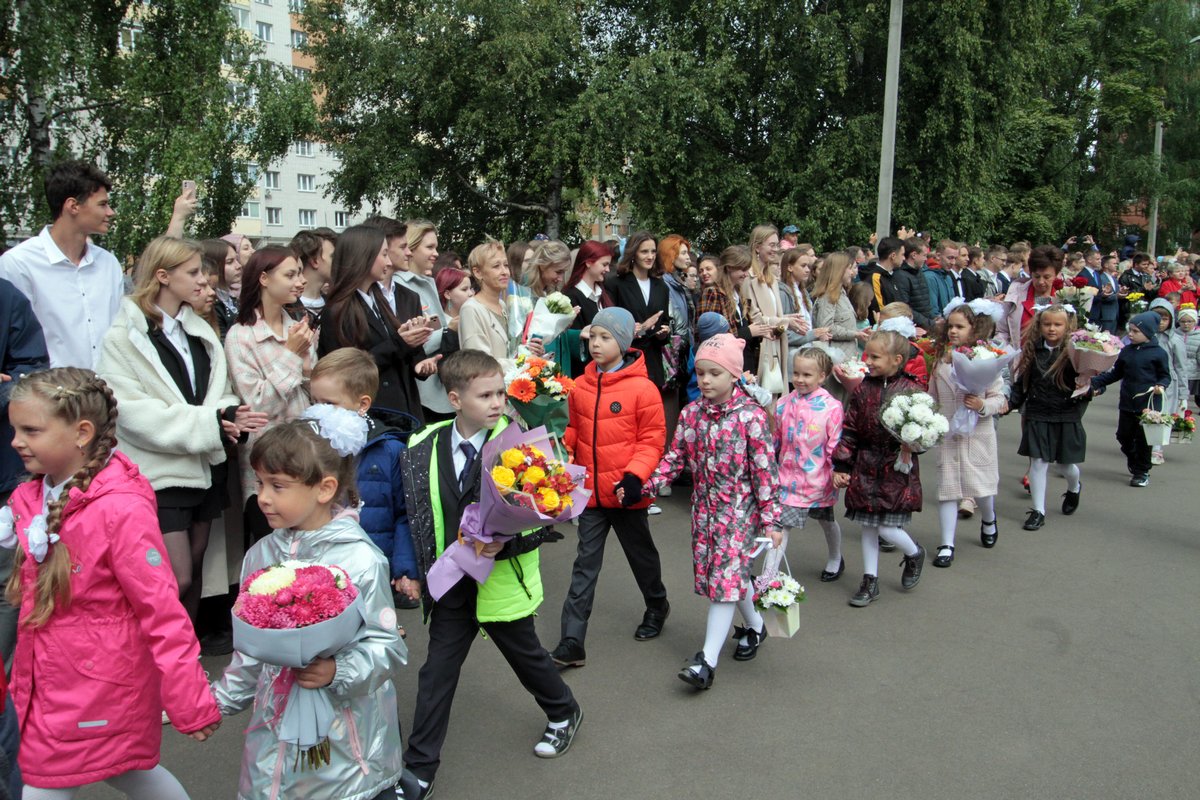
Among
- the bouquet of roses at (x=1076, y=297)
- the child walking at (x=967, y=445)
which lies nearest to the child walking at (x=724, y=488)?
the child walking at (x=967, y=445)

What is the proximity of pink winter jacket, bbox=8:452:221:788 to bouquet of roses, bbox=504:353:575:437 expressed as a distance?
7.02 feet

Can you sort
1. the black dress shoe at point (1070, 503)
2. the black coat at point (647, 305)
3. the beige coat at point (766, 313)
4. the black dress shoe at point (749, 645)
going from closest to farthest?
the black dress shoe at point (749, 645) → the black coat at point (647, 305) → the black dress shoe at point (1070, 503) → the beige coat at point (766, 313)

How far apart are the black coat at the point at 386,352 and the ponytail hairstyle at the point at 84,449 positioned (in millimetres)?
2183

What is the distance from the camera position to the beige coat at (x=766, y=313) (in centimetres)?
871

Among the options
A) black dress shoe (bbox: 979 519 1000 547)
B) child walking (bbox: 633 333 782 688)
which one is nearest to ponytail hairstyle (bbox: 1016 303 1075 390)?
black dress shoe (bbox: 979 519 1000 547)

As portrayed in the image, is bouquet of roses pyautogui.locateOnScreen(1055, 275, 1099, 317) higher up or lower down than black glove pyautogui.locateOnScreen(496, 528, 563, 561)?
higher up

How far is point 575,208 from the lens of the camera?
83.3ft

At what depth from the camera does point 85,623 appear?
298 cm

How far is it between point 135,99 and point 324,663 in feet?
55.4

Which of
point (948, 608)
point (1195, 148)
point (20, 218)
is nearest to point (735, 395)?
point (948, 608)

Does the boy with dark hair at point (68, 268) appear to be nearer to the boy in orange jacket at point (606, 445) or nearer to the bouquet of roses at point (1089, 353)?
the boy in orange jacket at point (606, 445)

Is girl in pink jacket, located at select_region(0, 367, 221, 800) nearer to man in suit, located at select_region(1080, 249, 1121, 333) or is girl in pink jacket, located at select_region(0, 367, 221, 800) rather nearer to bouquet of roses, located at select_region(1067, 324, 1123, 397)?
bouquet of roses, located at select_region(1067, 324, 1123, 397)

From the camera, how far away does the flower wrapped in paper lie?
22.9 feet

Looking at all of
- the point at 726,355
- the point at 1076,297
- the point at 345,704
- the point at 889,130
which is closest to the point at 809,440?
the point at 726,355
